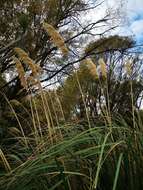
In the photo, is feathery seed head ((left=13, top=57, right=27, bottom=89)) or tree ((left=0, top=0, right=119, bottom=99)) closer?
feathery seed head ((left=13, top=57, right=27, bottom=89))

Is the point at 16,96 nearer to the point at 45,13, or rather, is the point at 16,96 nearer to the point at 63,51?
the point at 45,13

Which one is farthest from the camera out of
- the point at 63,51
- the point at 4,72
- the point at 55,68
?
the point at 55,68

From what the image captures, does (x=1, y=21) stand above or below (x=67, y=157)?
above

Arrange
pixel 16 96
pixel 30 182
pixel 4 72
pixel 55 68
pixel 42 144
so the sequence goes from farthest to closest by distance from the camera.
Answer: pixel 55 68 → pixel 4 72 → pixel 16 96 → pixel 42 144 → pixel 30 182

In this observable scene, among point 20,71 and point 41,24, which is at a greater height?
point 41,24

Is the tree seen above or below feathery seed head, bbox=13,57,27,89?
above

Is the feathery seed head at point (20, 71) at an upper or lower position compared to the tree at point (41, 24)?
lower

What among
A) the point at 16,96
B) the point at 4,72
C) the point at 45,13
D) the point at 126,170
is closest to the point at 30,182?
the point at 126,170

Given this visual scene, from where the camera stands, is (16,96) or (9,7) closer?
(16,96)

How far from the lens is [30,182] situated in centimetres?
309

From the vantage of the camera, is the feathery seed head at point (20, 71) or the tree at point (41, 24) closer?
the feathery seed head at point (20, 71)

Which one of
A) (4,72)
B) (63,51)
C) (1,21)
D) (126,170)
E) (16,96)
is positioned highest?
(1,21)

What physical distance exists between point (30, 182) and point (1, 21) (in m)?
14.6

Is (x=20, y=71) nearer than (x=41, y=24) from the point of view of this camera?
Yes
